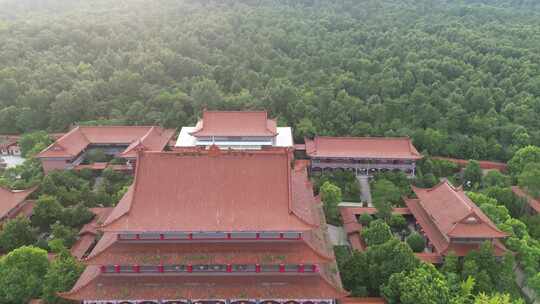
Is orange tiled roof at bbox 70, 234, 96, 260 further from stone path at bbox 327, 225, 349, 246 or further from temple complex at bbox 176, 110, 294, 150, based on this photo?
stone path at bbox 327, 225, 349, 246

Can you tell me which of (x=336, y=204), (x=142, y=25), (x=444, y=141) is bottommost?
(x=336, y=204)

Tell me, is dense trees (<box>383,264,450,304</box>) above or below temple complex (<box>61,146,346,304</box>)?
below

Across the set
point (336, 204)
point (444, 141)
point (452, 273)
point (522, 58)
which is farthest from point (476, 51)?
point (452, 273)

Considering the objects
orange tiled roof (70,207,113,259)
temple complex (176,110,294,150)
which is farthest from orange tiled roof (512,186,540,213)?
orange tiled roof (70,207,113,259)

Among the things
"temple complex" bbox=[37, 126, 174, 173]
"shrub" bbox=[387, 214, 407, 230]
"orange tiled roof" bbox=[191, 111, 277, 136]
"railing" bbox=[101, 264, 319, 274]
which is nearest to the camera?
"railing" bbox=[101, 264, 319, 274]

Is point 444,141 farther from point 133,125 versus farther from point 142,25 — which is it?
point 142,25

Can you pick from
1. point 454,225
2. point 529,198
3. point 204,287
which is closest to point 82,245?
point 204,287

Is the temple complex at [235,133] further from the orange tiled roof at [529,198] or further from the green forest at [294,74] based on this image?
the orange tiled roof at [529,198]
